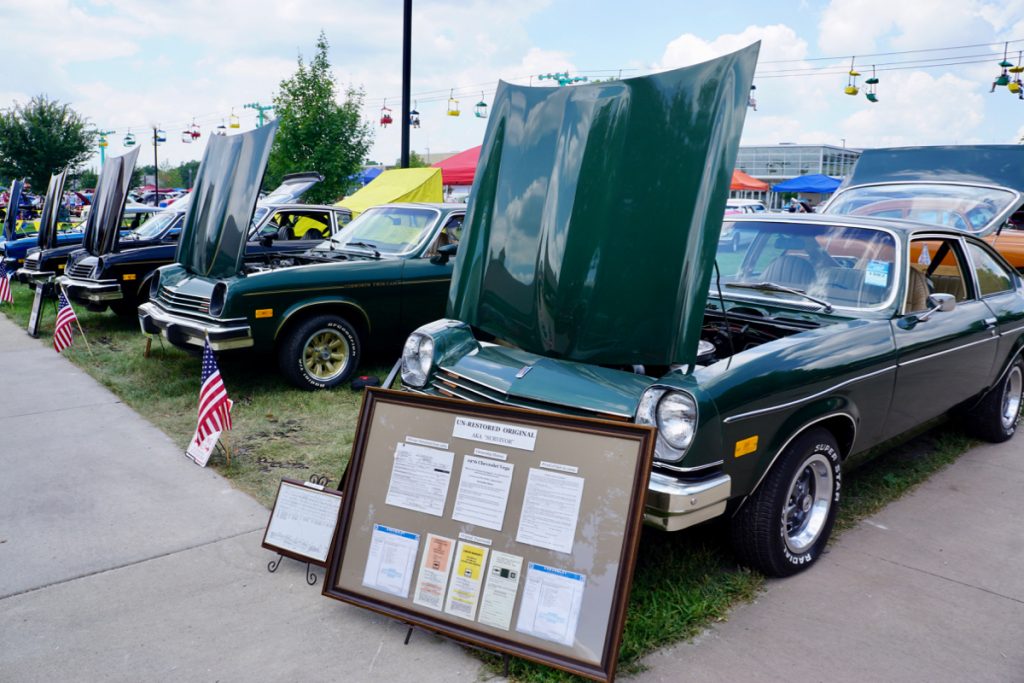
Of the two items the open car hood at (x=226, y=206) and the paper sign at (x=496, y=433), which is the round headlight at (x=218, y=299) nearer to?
the open car hood at (x=226, y=206)

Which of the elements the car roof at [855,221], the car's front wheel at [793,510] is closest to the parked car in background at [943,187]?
the car roof at [855,221]

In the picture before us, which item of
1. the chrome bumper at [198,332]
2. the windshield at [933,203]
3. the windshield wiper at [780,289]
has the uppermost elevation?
the windshield at [933,203]

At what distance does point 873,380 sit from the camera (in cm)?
390

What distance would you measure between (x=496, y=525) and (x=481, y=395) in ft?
2.49

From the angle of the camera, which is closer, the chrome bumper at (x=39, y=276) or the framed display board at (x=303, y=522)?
the framed display board at (x=303, y=522)

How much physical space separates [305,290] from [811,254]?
13.6 feet

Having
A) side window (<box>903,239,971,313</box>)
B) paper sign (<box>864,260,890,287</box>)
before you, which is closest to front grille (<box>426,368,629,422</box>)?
paper sign (<box>864,260,890,287</box>)

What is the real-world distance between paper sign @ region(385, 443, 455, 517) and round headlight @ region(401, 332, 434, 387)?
2.45ft

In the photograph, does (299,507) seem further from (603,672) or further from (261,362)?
(261,362)

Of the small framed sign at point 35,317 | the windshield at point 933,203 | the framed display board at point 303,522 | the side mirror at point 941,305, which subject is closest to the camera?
the framed display board at point 303,522

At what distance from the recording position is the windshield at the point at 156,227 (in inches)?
437

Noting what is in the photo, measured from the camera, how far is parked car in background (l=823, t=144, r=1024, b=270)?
304 inches

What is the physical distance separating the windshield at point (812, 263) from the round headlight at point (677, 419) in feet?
5.34

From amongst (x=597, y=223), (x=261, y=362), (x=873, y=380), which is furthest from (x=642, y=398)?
(x=261, y=362)
